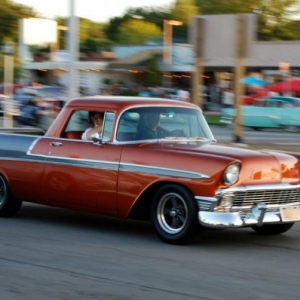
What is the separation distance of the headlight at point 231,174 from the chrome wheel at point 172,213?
0.57m

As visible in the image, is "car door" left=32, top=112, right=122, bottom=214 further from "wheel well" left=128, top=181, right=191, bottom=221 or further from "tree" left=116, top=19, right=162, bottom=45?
"tree" left=116, top=19, right=162, bottom=45

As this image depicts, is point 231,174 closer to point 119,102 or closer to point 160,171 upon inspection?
point 160,171

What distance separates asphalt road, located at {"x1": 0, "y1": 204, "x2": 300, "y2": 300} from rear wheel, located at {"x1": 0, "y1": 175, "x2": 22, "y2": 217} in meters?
0.16

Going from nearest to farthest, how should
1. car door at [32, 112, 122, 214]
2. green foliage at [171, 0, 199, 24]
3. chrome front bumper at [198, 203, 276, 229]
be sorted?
chrome front bumper at [198, 203, 276, 229] → car door at [32, 112, 122, 214] → green foliage at [171, 0, 199, 24]

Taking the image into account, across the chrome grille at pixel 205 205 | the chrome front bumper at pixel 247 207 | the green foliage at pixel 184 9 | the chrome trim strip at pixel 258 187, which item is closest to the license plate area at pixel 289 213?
the chrome front bumper at pixel 247 207

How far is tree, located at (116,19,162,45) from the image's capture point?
10019 centimetres

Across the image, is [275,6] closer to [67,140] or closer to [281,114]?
[281,114]

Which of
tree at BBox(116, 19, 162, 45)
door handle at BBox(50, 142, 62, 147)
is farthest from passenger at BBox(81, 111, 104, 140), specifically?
tree at BBox(116, 19, 162, 45)

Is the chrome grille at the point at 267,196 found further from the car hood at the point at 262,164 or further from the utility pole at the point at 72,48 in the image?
the utility pole at the point at 72,48

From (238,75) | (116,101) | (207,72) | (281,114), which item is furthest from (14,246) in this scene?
(207,72)

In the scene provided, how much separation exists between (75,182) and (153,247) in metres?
1.40

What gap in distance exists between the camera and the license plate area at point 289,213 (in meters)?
8.66

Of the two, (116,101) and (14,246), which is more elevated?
(116,101)

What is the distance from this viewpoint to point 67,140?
968cm
